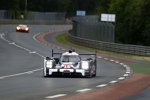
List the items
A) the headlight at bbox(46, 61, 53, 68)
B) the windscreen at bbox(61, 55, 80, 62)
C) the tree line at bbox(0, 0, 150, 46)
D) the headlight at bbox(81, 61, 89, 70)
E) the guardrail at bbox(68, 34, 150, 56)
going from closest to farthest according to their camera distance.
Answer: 1. the headlight at bbox(46, 61, 53, 68)
2. the headlight at bbox(81, 61, 89, 70)
3. the windscreen at bbox(61, 55, 80, 62)
4. the guardrail at bbox(68, 34, 150, 56)
5. the tree line at bbox(0, 0, 150, 46)

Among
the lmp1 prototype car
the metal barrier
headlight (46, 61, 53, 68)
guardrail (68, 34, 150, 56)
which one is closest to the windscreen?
the lmp1 prototype car

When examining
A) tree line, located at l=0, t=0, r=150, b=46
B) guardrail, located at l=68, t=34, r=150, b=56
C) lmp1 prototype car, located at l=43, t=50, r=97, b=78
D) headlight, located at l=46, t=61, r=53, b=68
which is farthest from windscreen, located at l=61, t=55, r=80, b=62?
tree line, located at l=0, t=0, r=150, b=46

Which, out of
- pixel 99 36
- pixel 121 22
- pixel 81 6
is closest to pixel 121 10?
pixel 121 22

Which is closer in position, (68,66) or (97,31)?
(68,66)

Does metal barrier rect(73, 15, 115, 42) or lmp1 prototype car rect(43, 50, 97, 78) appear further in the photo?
metal barrier rect(73, 15, 115, 42)

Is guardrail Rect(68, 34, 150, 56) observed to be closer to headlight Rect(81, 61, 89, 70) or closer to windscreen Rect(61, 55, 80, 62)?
windscreen Rect(61, 55, 80, 62)

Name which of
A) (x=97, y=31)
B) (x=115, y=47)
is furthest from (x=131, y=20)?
(x=115, y=47)

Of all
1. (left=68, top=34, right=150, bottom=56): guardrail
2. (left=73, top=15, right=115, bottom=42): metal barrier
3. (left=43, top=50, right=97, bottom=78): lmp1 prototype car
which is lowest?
(left=68, top=34, right=150, bottom=56): guardrail

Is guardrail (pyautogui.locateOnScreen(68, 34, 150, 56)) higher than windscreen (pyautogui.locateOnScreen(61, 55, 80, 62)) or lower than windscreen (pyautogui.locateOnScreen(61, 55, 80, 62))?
lower

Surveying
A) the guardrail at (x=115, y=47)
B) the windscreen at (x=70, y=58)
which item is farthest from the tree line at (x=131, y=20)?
the windscreen at (x=70, y=58)

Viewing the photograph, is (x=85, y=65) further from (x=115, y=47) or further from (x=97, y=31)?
(x=97, y=31)

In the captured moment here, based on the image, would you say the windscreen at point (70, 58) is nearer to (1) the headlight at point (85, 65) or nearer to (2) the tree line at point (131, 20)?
(1) the headlight at point (85, 65)

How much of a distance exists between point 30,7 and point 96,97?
14210cm

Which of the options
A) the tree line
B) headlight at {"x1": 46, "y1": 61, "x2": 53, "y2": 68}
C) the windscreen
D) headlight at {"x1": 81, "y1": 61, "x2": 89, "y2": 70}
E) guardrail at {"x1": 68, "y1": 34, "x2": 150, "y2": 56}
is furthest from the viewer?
the tree line
